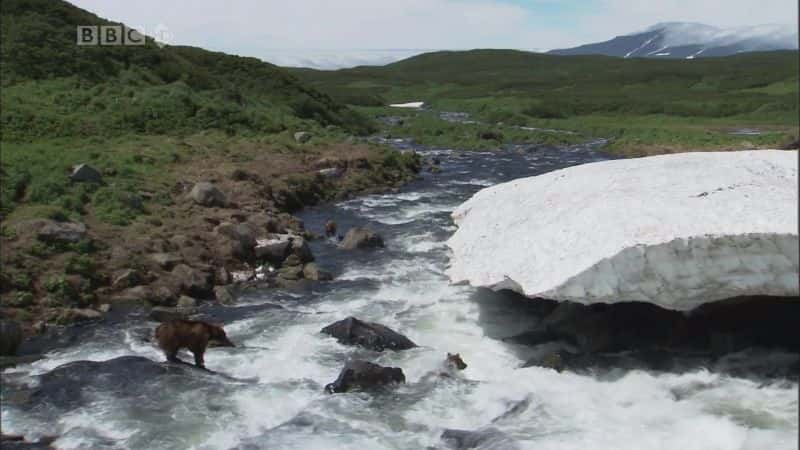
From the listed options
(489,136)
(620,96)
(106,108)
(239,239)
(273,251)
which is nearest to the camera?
(273,251)

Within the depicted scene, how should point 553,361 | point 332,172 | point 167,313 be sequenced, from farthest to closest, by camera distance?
1. point 332,172
2. point 167,313
3. point 553,361

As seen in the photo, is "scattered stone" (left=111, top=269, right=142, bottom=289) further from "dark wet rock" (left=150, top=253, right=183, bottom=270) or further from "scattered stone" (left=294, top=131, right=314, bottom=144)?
"scattered stone" (left=294, top=131, right=314, bottom=144)

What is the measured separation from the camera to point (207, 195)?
92.4 ft

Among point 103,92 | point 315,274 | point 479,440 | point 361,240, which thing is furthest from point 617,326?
point 103,92

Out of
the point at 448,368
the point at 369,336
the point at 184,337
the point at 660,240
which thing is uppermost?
the point at 660,240

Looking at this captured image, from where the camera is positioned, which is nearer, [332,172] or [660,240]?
[660,240]

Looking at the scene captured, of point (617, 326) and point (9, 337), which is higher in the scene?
point (617, 326)

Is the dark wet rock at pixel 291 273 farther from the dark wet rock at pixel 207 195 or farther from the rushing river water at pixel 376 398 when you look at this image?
the dark wet rock at pixel 207 195

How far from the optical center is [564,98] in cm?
11262

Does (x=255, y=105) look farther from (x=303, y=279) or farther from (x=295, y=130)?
(x=303, y=279)

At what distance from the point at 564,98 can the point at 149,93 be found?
7803 cm

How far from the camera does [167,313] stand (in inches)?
749

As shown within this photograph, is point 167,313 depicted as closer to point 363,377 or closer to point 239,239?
point 239,239

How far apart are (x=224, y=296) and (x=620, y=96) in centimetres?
10355
